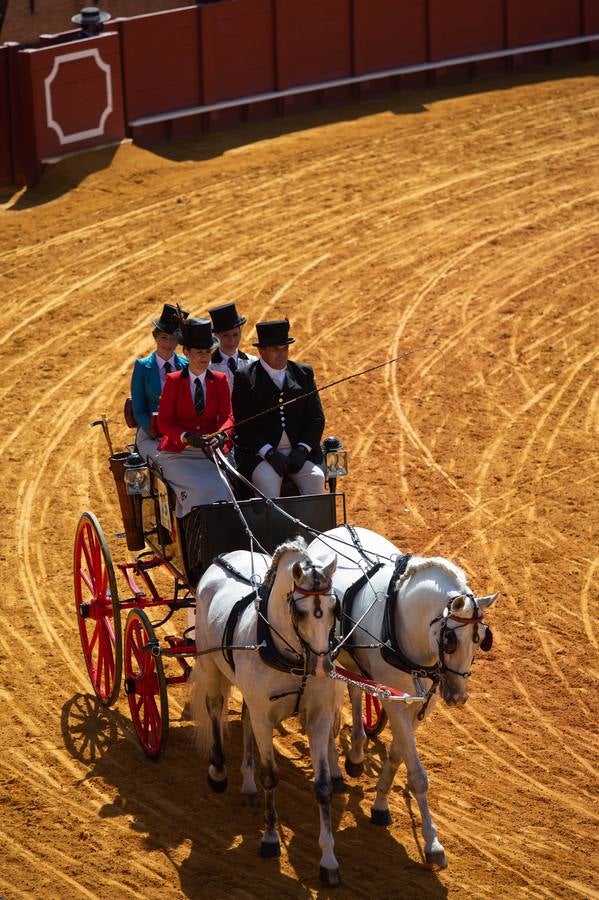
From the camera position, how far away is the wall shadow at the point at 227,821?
8234mm

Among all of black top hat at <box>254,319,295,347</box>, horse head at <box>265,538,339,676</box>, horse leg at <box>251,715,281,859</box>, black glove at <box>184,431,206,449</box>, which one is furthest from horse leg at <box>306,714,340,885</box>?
black top hat at <box>254,319,295,347</box>

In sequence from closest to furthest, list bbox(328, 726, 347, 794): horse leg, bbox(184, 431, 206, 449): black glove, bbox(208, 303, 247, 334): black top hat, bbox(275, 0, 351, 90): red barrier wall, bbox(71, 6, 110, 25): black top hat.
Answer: bbox(328, 726, 347, 794): horse leg → bbox(184, 431, 206, 449): black glove → bbox(208, 303, 247, 334): black top hat → bbox(71, 6, 110, 25): black top hat → bbox(275, 0, 351, 90): red barrier wall

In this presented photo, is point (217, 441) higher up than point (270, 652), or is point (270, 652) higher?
point (217, 441)

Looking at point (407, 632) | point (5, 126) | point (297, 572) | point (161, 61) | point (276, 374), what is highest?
point (161, 61)

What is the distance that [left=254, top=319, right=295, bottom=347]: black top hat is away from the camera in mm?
9609

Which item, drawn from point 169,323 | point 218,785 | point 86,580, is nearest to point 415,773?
point 218,785

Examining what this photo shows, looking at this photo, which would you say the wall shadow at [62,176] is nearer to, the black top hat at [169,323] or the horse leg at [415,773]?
the black top hat at [169,323]

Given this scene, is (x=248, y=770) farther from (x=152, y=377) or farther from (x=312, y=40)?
(x=312, y=40)

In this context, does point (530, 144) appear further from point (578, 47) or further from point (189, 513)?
point (189, 513)

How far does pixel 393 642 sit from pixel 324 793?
93cm

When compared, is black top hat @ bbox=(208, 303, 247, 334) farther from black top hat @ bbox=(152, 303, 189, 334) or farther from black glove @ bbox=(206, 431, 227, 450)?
black glove @ bbox=(206, 431, 227, 450)

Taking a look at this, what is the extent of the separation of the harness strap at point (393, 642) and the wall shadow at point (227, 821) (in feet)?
3.86

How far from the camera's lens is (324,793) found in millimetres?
8211

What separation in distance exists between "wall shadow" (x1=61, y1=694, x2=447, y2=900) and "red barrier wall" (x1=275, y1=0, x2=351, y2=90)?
41.8ft
